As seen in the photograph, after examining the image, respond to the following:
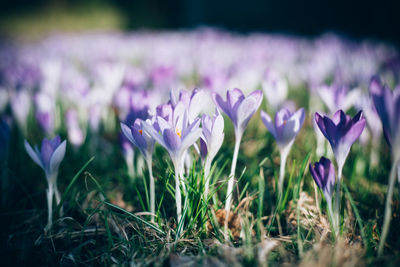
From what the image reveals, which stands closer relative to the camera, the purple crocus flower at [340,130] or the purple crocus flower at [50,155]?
the purple crocus flower at [340,130]

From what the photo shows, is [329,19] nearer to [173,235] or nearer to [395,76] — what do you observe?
[395,76]

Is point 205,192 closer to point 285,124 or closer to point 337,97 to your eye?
point 285,124

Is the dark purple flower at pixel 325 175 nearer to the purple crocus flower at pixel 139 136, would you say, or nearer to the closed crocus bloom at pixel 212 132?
the closed crocus bloom at pixel 212 132

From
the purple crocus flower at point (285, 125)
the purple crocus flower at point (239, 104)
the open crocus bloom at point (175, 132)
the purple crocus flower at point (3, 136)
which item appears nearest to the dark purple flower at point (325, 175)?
the purple crocus flower at point (285, 125)

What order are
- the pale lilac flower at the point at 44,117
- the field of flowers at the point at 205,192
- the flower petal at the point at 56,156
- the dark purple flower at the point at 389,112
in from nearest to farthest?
the dark purple flower at the point at 389,112 < the field of flowers at the point at 205,192 < the flower petal at the point at 56,156 < the pale lilac flower at the point at 44,117

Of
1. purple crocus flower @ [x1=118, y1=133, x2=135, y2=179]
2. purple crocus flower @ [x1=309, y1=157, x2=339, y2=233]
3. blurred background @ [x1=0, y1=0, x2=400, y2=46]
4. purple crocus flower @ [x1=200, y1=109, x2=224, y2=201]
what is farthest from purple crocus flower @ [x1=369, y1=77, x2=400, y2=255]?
blurred background @ [x1=0, y1=0, x2=400, y2=46]

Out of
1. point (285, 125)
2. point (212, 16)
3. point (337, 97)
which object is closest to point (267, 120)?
point (285, 125)
